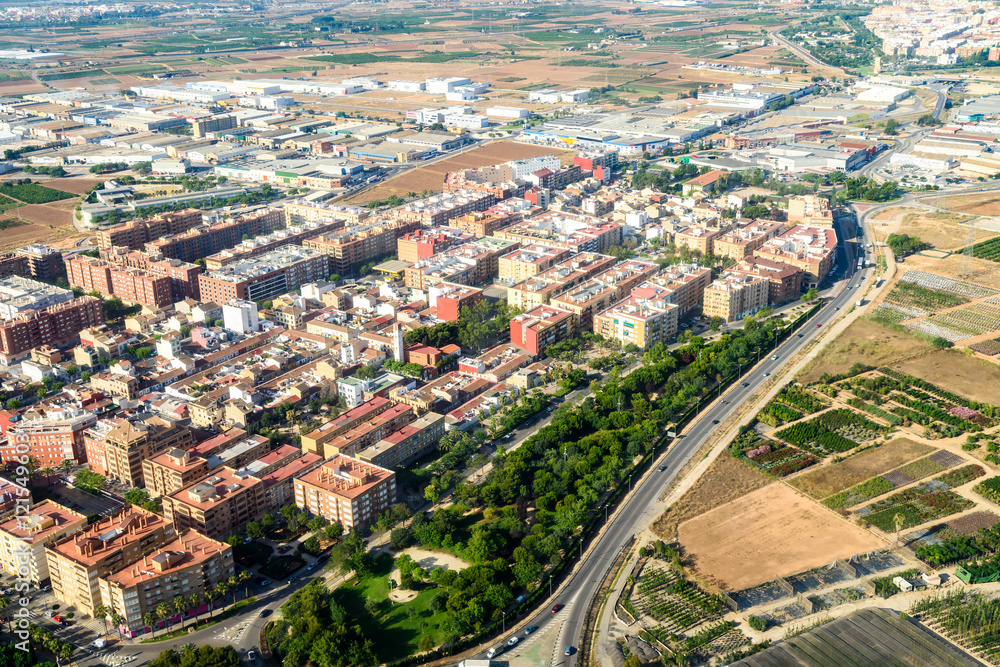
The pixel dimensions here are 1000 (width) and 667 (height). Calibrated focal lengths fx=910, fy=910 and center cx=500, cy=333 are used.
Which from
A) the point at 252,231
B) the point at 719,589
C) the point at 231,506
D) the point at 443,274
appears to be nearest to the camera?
the point at 719,589

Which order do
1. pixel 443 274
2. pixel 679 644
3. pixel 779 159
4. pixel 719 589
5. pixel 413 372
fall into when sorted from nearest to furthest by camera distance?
pixel 679 644 → pixel 719 589 → pixel 413 372 → pixel 443 274 → pixel 779 159

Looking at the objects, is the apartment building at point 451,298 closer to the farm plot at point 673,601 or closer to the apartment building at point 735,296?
the apartment building at point 735,296

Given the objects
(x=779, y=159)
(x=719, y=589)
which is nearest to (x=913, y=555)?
(x=719, y=589)

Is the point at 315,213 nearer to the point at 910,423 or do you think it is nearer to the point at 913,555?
the point at 910,423

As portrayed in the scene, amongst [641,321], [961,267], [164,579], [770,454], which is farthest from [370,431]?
[961,267]

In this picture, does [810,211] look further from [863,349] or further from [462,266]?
Answer: [462,266]

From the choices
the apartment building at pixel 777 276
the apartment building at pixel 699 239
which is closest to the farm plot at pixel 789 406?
the apartment building at pixel 777 276
